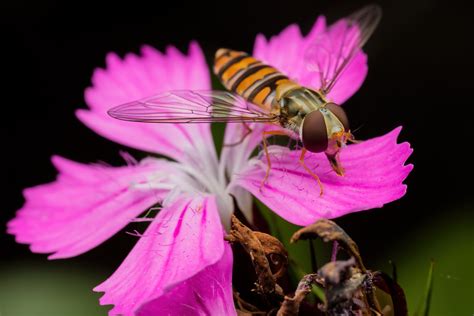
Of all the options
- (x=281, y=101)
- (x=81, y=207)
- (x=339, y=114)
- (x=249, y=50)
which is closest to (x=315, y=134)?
(x=339, y=114)

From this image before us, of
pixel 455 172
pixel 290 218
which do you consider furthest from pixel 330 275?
pixel 455 172

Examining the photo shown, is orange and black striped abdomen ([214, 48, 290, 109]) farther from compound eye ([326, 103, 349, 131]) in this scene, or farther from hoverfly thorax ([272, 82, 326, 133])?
compound eye ([326, 103, 349, 131])

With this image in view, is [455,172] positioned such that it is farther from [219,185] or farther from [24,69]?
[24,69]

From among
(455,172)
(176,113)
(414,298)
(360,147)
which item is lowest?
(414,298)

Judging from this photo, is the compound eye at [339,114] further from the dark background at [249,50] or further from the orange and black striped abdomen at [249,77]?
the dark background at [249,50]

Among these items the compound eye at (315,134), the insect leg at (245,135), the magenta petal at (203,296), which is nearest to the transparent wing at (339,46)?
the insect leg at (245,135)

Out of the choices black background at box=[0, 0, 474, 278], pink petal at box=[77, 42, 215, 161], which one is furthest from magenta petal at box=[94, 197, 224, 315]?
black background at box=[0, 0, 474, 278]
